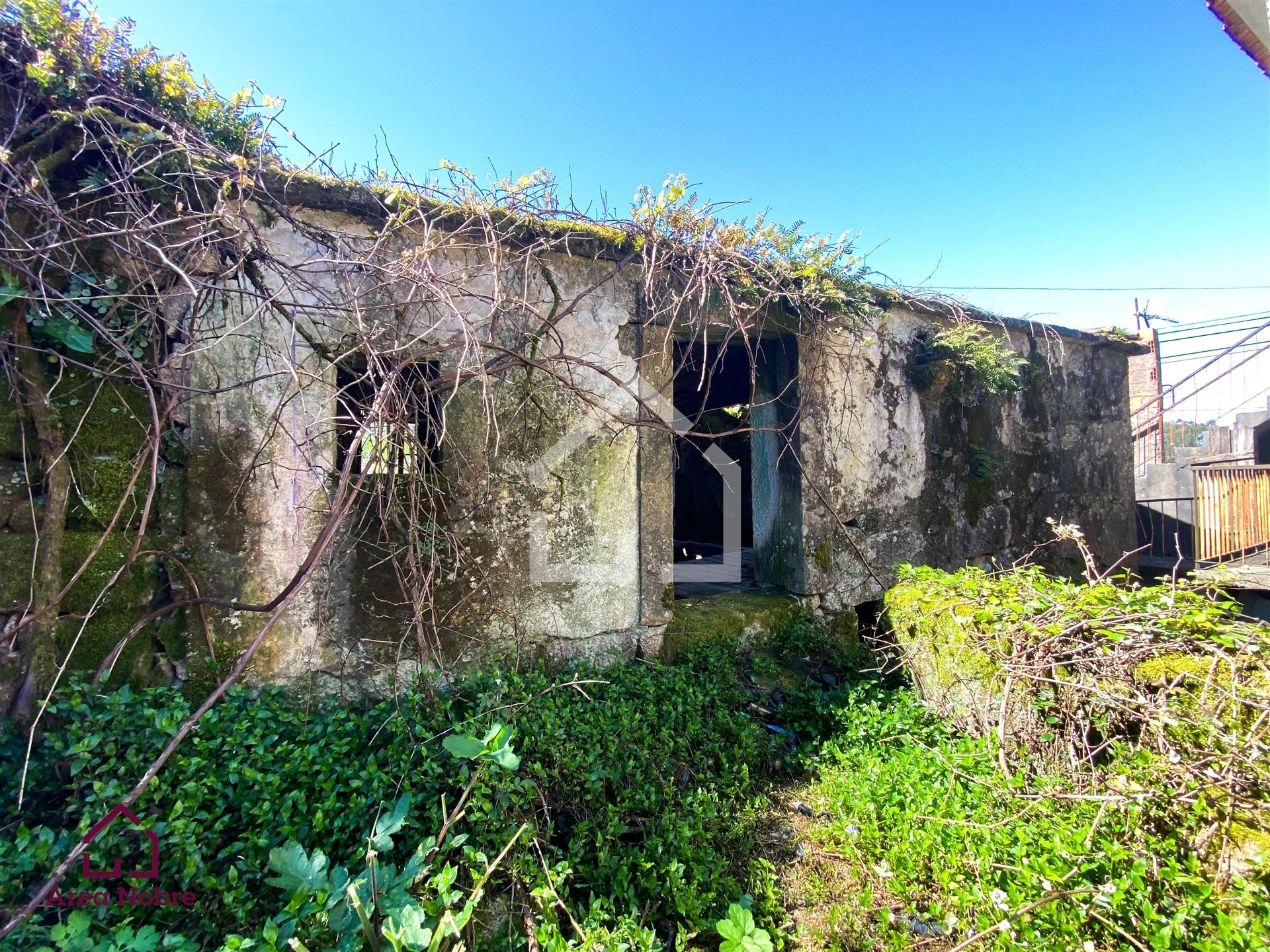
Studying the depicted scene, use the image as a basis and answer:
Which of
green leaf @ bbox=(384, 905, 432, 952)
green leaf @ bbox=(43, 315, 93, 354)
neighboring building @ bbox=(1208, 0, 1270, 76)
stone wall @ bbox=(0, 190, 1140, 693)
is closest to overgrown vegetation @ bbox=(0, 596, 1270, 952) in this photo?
green leaf @ bbox=(384, 905, 432, 952)

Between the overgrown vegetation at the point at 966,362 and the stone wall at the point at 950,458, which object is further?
the overgrown vegetation at the point at 966,362

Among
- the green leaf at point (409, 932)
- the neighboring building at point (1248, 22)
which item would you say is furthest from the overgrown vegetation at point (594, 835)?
the neighboring building at point (1248, 22)

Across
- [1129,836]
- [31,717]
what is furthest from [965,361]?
[31,717]

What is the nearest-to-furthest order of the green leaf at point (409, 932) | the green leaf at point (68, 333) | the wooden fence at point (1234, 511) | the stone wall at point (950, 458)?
1. the green leaf at point (409, 932)
2. the green leaf at point (68, 333)
3. the stone wall at point (950, 458)
4. the wooden fence at point (1234, 511)

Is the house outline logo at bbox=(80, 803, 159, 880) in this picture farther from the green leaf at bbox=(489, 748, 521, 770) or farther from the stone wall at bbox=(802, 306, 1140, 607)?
the stone wall at bbox=(802, 306, 1140, 607)

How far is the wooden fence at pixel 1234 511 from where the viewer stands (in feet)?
23.3

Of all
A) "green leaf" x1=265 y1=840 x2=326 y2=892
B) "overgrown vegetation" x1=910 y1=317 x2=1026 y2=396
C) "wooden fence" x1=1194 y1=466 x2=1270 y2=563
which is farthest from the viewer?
"wooden fence" x1=1194 y1=466 x2=1270 y2=563

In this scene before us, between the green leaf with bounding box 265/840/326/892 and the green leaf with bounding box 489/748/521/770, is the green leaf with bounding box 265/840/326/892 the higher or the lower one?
the lower one

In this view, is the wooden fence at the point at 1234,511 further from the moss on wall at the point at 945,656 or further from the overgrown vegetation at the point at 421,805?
the overgrown vegetation at the point at 421,805

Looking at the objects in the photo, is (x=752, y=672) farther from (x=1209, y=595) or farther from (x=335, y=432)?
(x=335, y=432)

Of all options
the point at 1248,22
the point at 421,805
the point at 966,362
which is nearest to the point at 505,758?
the point at 421,805

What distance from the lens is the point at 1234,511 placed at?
7.11m

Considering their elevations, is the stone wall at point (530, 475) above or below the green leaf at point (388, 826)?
above

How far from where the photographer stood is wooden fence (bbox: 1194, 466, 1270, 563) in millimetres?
7102
